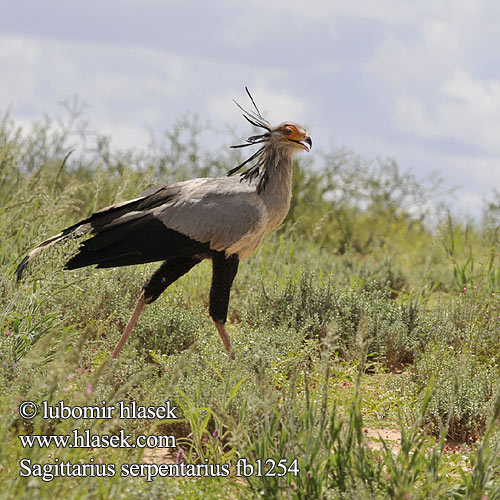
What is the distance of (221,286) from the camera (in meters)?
4.52

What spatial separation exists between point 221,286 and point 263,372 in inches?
80.5

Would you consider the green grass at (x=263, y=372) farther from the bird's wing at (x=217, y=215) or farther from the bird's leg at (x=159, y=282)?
the bird's wing at (x=217, y=215)

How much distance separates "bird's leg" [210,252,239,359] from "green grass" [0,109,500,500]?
202 mm

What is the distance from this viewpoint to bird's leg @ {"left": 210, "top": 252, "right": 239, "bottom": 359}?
14.7 feet

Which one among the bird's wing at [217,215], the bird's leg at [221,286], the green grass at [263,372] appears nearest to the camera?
the green grass at [263,372]

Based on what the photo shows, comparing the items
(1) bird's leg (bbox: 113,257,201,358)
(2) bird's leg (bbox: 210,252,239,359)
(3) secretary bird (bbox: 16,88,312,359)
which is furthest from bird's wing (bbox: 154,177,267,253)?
(1) bird's leg (bbox: 113,257,201,358)

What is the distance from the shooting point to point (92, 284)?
5227 mm

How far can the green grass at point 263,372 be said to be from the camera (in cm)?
250

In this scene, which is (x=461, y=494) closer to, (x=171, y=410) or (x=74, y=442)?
(x=171, y=410)

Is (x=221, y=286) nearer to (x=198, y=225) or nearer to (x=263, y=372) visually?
(x=198, y=225)

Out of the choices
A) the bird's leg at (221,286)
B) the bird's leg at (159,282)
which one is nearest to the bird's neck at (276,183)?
the bird's leg at (221,286)

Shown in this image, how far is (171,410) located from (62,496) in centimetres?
99

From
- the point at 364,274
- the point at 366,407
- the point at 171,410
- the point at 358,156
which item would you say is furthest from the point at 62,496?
the point at 358,156

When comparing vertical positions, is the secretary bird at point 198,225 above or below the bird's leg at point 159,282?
above
